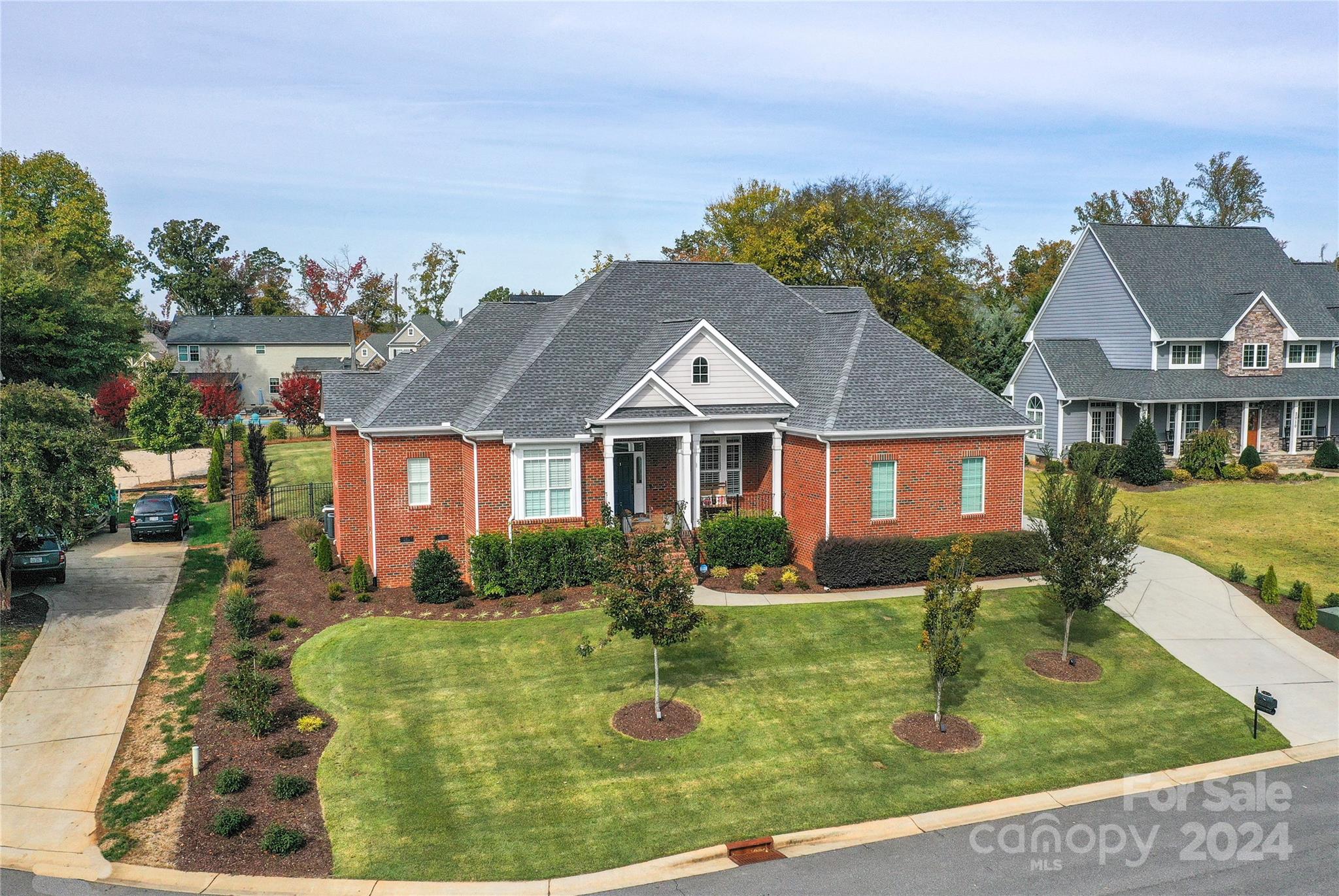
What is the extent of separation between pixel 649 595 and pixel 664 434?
29.6ft

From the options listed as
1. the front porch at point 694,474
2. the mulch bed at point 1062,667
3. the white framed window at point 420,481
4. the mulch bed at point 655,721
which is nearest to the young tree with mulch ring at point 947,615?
the mulch bed at point 1062,667

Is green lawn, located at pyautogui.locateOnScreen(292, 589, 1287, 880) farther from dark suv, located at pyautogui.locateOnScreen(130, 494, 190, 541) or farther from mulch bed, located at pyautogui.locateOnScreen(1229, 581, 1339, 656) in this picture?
dark suv, located at pyautogui.locateOnScreen(130, 494, 190, 541)

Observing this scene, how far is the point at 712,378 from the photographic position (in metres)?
25.3

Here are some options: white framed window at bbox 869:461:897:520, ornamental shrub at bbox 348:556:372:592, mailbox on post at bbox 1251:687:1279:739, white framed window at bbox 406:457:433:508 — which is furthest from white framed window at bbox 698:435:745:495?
mailbox on post at bbox 1251:687:1279:739

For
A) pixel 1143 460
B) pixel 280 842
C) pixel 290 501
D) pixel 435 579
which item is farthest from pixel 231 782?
pixel 1143 460

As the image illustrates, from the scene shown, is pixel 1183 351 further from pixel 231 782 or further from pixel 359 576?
pixel 231 782

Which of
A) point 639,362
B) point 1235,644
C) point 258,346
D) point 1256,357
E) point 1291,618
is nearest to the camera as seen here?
point 1235,644

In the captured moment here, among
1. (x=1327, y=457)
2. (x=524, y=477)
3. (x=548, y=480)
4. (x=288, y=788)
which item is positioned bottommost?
(x=288, y=788)

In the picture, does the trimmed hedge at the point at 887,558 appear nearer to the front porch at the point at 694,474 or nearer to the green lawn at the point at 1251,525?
the front porch at the point at 694,474

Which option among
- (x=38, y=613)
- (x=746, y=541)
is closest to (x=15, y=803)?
(x=38, y=613)

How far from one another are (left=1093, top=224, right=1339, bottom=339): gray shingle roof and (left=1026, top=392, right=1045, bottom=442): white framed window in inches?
226

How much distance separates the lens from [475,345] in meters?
28.5

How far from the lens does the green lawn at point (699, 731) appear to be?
1318 cm

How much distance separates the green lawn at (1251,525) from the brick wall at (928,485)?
582 cm
